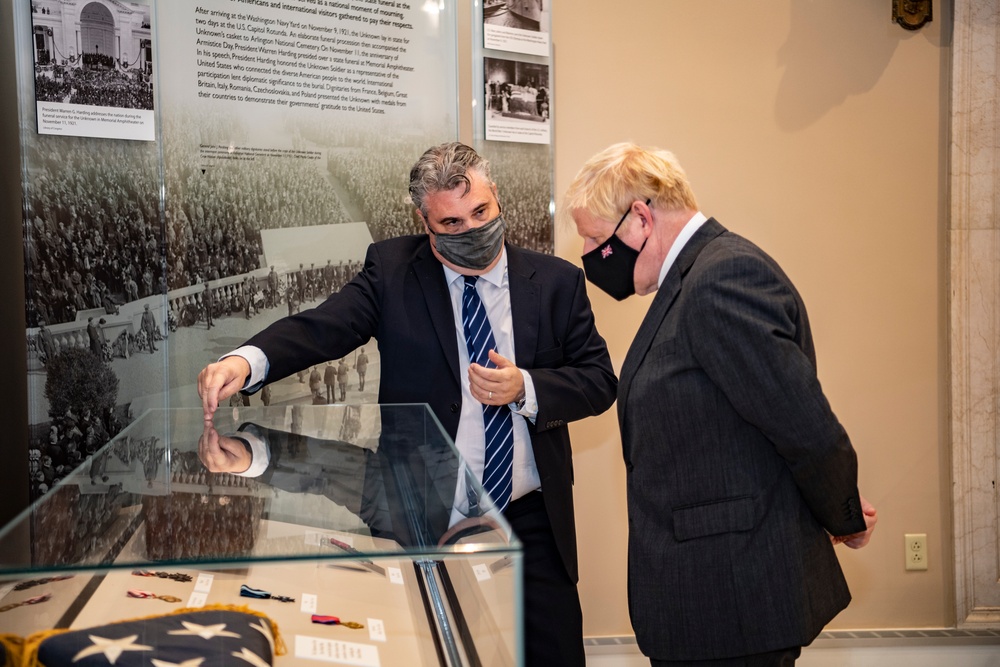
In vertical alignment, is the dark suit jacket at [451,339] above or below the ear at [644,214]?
below

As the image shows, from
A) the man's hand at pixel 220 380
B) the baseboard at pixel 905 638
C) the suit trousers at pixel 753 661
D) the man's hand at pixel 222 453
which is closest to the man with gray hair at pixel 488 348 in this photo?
the man's hand at pixel 220 380

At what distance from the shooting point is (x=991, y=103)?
3.92m

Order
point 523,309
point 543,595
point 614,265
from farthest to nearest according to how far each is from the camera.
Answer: point 523,309
point 543,595
point 614,265

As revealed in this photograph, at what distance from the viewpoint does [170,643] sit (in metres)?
1.01

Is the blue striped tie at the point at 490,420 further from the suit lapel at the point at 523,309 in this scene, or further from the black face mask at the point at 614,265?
the black face mask at the point at 614,265

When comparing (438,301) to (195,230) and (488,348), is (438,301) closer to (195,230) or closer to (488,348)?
(488,348)

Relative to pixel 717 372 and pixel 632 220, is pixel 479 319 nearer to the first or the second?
pixel 632 220

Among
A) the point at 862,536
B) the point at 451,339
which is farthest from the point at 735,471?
the point at 451,339

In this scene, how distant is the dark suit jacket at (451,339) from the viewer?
2318 mm

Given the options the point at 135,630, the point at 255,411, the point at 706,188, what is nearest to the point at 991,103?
the point at 706,188

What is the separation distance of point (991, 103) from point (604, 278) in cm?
295

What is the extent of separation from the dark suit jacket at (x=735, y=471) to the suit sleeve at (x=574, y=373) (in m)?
0.43

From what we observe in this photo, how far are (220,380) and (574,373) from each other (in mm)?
1003

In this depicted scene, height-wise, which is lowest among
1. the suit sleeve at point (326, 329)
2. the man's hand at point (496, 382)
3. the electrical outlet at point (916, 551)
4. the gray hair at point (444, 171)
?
the electrical outlet at point (916, 551)
